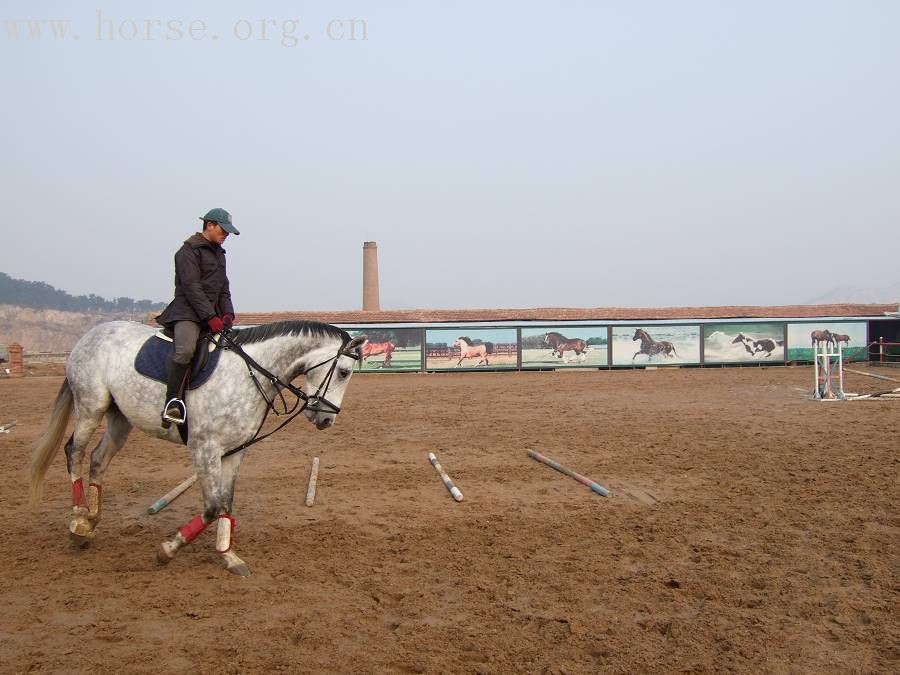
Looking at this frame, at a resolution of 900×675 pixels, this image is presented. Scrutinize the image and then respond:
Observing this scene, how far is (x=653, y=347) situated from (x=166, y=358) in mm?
27749

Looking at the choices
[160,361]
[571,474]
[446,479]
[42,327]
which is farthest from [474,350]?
[42,327]

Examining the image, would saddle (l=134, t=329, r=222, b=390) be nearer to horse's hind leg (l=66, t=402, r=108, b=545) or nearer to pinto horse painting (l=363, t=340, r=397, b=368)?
horse's hind leg (l=66, t=402, r=108, b=545)

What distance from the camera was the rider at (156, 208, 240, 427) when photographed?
575 centimetres

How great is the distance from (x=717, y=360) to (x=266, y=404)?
1121 inches

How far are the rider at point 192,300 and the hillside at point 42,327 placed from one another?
78083 mm

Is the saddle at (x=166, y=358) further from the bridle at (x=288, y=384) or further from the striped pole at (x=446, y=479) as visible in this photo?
the striped pole at (x=446, y=479)

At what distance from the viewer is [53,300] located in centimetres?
9119

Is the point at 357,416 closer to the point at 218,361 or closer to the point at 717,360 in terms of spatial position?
the point at 218,361

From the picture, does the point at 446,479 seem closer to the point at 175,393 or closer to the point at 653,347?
the point at 175,393

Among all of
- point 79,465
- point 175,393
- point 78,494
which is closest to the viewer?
point 175,393

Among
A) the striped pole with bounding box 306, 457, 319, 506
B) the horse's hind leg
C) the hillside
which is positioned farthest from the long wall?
the hillside

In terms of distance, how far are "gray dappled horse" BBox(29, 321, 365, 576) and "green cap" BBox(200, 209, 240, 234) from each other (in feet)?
3.05

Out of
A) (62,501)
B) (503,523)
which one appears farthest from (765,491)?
(62,501)

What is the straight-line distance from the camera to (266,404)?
6.09 metres
